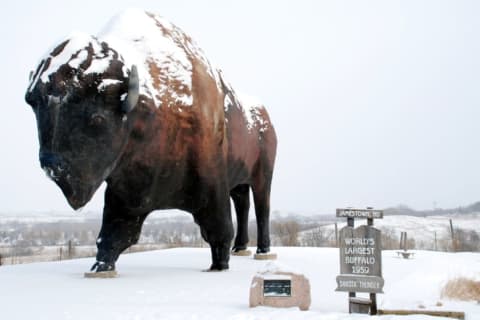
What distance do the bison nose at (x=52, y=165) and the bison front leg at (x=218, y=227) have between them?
2.33 m

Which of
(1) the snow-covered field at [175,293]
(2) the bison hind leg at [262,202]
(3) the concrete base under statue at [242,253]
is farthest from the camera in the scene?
(3) the concrete base under statue at [242,253]

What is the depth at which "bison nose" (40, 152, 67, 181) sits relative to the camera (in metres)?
5.29

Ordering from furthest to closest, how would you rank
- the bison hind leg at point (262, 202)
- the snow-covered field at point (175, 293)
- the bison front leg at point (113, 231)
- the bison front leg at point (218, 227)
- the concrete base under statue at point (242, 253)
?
the concrete base under statue at point (242, 253), the bison hind leg at point (262, 202), the bison front leg at point (218, 227), the bison front leg at point (113, 231), the snow-covered field at point (175, 293)

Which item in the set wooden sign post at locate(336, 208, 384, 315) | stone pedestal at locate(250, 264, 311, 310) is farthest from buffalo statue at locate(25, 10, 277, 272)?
wooden sign post at locate(336, 208, 384, 315)

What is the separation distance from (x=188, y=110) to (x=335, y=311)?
322cm

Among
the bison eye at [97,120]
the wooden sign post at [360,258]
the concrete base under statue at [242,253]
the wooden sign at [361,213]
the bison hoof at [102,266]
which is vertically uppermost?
the bison eye at [97,120]

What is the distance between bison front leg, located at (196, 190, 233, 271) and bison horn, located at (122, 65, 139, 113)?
1902mm

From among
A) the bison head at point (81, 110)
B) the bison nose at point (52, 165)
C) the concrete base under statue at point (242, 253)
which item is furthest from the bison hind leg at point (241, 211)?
the bison nose at point (52, 165)

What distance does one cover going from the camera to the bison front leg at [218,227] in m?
7.19

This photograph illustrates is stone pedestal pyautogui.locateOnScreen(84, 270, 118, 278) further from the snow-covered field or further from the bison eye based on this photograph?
the bison eye

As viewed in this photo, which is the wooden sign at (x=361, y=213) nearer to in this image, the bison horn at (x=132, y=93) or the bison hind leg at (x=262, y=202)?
the bison horn at (x=132, y=93)

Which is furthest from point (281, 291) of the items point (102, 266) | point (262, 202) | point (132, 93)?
point (262, 202)

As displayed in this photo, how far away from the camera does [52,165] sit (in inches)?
208

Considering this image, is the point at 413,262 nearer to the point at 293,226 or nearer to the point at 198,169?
the point at 198,169
